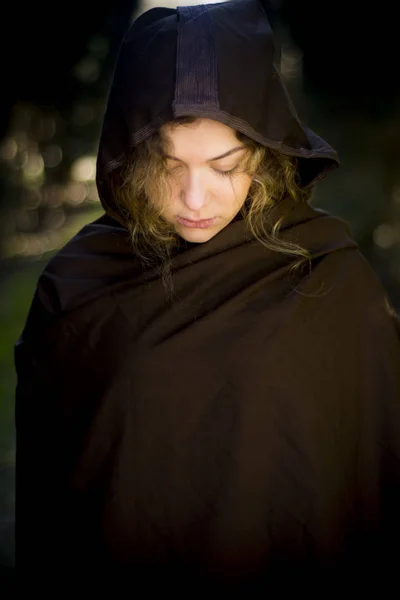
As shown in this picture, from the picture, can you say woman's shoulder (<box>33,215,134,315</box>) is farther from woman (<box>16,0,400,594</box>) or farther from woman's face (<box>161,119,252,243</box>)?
woman's face (<box>161,119,252,243</box>)

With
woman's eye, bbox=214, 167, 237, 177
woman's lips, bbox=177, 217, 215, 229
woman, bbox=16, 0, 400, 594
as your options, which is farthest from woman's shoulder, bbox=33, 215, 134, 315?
woman's eye, bbox=214, 167, 237, 177

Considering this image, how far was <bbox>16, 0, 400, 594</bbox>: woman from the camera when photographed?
144 centimetres

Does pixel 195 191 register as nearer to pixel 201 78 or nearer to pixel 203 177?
pixel 203 177

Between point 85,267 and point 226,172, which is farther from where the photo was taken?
point 85,267

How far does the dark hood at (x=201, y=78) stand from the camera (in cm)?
139

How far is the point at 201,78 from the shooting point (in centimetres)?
139

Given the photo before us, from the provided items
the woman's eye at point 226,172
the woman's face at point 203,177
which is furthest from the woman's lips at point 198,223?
the woman's eye at point 226,172

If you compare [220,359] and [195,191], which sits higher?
[195,191]

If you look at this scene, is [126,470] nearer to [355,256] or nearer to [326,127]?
[355,256]

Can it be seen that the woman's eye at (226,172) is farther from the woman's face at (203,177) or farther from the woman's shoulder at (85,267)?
the woman's shoulder at (85,267)

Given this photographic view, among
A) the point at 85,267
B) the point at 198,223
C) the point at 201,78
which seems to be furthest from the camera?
the point at 85,267

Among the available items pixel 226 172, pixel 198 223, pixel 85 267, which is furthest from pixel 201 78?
pixel 85 267

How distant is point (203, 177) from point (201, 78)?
0.71 ft

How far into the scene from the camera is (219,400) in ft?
4.76
